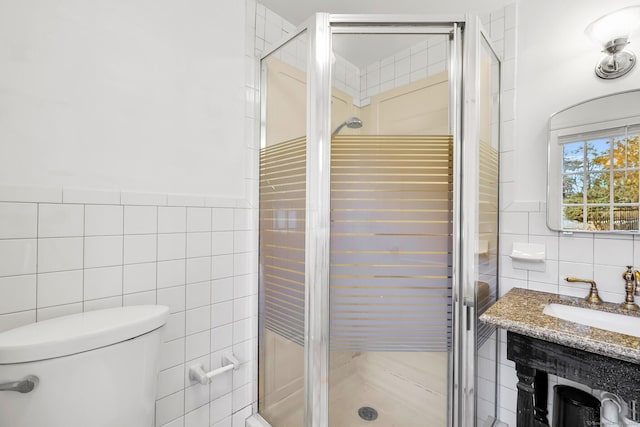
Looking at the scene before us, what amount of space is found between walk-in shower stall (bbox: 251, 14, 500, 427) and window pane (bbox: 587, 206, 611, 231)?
45 cm

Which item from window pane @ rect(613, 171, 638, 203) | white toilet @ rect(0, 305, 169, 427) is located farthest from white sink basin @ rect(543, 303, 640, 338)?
white toilet @ rect(0, 305, 169, 427)

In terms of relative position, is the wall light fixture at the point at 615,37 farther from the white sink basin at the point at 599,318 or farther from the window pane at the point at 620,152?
the white sink basin at the point at 599,318

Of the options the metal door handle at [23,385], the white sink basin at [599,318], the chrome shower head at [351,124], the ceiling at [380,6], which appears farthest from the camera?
the ceiling at [380,6]

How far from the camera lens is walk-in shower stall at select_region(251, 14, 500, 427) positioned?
109 cm

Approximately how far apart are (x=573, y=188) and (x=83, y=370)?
1934 millimetres

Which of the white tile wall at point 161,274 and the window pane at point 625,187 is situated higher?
Answer: the window pane at point 625,187

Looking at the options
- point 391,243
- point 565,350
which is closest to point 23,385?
point 391,243

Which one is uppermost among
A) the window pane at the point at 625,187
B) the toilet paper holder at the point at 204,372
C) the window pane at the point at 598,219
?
the window pane at the point at 625,187

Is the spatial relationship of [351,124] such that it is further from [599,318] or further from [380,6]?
[599,318]

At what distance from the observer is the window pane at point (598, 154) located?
3.81ft

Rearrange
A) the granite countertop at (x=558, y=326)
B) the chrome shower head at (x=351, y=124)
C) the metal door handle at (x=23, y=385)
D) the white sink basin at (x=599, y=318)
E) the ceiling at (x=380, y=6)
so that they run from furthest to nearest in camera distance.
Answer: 1. the ceiling at (x=380, y=6)
2. the chrome shower head at (x=351, y=124)
3. the white sink basin at (x=599, y=318)
4. the granite countertop at (x=558, y=326)
5. the metal door handle at (x=23, y=385)

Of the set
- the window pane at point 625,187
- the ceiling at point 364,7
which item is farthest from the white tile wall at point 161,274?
the window pane at point 625,187

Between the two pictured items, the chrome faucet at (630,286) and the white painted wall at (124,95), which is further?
the chrome faucet at (630,286)

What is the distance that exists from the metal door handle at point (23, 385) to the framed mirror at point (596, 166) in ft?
6.35
